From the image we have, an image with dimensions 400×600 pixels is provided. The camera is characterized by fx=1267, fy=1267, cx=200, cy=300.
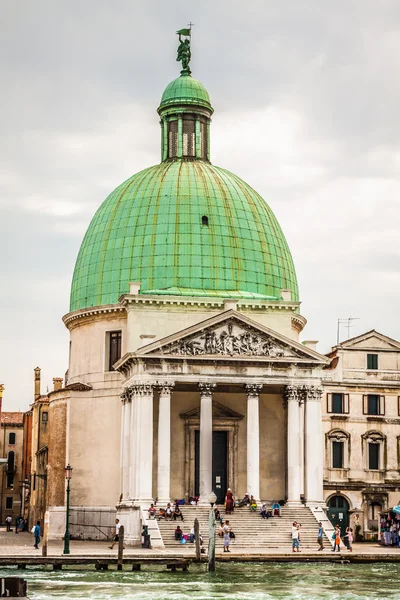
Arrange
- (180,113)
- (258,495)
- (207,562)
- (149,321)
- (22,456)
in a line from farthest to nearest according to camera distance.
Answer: (22,456)
(180,113)
(149,321)
(258,495)
(207,562)

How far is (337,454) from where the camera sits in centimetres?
6669

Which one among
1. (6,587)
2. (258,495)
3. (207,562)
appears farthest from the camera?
(258,495)

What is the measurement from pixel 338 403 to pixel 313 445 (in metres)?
6.93

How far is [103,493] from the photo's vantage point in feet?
215

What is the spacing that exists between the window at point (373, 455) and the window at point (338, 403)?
2217 mm

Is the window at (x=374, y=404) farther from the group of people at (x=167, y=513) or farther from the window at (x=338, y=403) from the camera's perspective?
the group of people at (x=167, y=513)

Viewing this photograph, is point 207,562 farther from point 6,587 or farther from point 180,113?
point 180,113

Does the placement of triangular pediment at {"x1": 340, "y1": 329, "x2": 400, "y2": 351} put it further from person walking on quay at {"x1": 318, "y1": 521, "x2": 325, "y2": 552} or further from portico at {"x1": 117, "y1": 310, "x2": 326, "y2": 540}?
person walking on quay at {"x1": 318, "y1": 521, "x2": 325, "y2": 552}

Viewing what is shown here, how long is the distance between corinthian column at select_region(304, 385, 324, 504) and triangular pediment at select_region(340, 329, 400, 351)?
7775mm

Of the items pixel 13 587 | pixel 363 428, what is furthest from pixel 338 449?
pixel 13 587

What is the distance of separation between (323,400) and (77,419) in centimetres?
1307

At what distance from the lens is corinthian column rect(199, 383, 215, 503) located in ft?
193

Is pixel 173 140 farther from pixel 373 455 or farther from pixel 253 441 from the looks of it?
pixel 373 455

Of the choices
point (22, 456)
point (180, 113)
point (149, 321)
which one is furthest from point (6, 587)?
point (22, 456)
